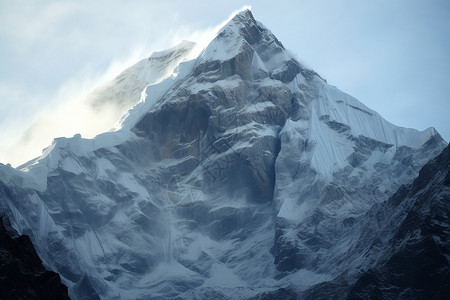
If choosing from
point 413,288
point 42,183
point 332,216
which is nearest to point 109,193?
point 42,183

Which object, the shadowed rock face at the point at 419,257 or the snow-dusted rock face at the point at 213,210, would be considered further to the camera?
the snow-dusted rock face at the point at 213,210

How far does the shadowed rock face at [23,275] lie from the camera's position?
7582 cm

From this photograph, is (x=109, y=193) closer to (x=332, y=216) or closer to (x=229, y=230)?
(x=229, y=230)

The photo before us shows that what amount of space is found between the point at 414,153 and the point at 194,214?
46194mm

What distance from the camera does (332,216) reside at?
559ft

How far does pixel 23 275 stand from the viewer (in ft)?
259

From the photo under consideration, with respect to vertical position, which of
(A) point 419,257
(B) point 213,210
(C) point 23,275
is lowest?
(A) point 419,257

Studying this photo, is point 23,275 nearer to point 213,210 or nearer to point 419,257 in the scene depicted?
point 419,257

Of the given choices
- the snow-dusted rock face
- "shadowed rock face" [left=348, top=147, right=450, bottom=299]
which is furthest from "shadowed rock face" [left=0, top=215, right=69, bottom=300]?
the snow-dusted rock face

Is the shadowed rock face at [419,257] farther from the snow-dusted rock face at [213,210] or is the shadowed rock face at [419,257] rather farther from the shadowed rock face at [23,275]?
the shadowed rock face at [23,275]

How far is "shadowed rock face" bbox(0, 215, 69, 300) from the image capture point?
75825 mm

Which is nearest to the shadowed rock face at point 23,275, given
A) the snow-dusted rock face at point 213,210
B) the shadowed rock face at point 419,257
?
the shadowed rock face at point 419,257

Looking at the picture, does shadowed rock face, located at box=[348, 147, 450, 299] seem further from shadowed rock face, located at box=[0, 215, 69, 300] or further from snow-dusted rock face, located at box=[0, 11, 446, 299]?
shadowed rock face, located at box=[0, 215, 69, 300]

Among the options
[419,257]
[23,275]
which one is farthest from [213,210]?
[23,275]
